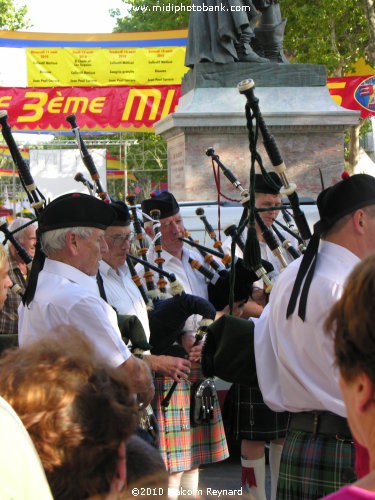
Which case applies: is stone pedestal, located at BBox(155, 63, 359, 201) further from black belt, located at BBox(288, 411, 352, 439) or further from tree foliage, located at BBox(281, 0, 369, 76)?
tree foliage, located at BBox(281, 0, 369, 76)

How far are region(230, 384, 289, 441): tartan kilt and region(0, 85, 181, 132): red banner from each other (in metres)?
17.2

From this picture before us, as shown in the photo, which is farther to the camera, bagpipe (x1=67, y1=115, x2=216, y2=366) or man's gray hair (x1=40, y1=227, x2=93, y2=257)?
bagpipe (x1=67, y1=115, x2=216, y2=366)

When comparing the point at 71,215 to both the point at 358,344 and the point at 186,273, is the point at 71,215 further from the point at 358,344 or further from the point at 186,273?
the point at 358,344

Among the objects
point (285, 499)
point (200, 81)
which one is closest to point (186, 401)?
point (285, 499)

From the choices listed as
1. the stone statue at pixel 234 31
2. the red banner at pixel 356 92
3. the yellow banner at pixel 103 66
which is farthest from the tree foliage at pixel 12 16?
the stone statue at pixel 234 31

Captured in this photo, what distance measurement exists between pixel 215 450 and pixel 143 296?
954 millimetres

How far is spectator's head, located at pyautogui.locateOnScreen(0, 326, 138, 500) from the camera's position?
1.69m

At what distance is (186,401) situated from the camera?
16.7ft

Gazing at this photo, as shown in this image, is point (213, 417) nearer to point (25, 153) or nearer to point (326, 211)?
point (326, 211)

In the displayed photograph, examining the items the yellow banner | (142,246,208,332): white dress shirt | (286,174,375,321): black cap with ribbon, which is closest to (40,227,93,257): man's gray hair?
(286,174,375,321): black cap with ribbon

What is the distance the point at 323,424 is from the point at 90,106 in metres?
19.7

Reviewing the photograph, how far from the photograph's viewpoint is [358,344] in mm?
1453

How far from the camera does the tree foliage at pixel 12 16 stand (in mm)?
42969

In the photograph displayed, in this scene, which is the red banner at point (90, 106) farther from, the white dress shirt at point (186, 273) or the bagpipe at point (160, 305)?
the bagpipe at point (160, 305)
